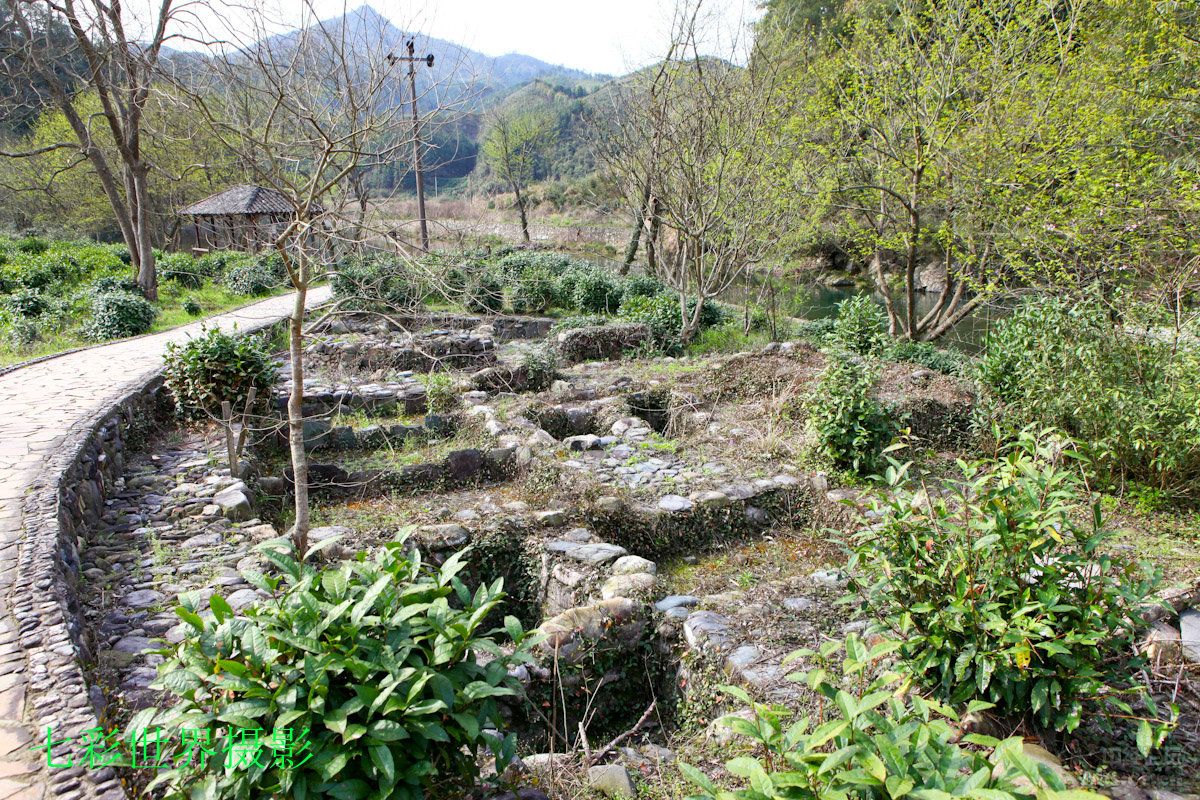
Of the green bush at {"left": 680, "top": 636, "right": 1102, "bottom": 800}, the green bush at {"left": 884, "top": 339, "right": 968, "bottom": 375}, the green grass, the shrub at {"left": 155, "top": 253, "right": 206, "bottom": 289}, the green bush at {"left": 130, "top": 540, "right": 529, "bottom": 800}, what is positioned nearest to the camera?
the green bush at {"left": 680, "top": 636, "right": 1102, "bottom": 800}

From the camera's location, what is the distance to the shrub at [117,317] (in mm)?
10703

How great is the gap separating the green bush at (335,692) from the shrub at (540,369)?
6522 mm

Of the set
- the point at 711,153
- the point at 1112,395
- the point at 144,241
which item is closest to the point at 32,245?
the point at 144,241

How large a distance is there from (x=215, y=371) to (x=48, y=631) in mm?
3979

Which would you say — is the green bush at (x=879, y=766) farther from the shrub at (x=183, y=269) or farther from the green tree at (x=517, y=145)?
the green tree at (x=517, y=145)

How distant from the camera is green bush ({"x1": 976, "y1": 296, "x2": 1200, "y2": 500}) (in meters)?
4.75

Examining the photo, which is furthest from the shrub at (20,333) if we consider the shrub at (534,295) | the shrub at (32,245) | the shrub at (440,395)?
the shrub at (32,245)

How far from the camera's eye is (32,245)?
20.6 metres

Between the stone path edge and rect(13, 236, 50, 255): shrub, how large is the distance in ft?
66.3

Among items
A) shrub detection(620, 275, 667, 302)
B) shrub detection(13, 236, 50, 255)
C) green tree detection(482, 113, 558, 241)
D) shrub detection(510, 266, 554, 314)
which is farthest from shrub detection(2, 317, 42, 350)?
green tree detection(482, 113, 558, 241)

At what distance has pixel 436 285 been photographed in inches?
140

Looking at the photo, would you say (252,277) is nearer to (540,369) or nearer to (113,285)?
(113,285)

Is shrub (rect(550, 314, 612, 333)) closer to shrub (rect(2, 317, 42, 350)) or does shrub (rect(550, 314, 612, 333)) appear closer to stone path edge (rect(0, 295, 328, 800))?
stone path edge (rect(0, 295, 328, 800))

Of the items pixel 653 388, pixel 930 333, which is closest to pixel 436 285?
pixel 653 388
